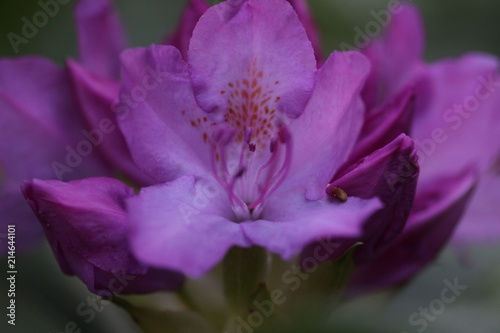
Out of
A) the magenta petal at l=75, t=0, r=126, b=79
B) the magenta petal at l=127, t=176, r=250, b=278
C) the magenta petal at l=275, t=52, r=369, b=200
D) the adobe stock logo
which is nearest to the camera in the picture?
the magenta petal at l=127, t=176, r=250, b=278

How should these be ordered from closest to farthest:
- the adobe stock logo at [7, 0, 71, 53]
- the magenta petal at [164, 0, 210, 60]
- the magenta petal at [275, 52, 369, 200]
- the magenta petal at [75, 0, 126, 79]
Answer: the magenta petal at [275, 52, 369, 200] → the magenta petal at [164, 0, 210, 60] → the magenta petal at [75, 0, 126, 79] → the adobe stock logo at [7, 0, 71, 53]

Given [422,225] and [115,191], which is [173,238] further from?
[422,225]

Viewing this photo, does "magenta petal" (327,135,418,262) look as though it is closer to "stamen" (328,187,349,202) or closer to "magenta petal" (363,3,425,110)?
"stamen" (328,187,349,202)

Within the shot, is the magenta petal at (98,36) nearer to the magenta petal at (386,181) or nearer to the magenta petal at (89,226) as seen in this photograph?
the magenta petal at (89,226)

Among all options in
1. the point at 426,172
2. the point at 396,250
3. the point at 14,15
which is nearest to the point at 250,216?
the point at 396,250

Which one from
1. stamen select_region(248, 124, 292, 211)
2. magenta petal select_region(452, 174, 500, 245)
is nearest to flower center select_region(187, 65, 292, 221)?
stamen select_region(248, 124, 292, 211)

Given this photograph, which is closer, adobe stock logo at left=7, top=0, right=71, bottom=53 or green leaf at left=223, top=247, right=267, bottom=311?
green leaf at left=223, top=247, right=267, bottom=311

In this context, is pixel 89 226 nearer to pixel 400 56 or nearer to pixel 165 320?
pixel 165 320

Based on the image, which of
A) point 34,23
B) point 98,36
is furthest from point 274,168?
point 34,23
